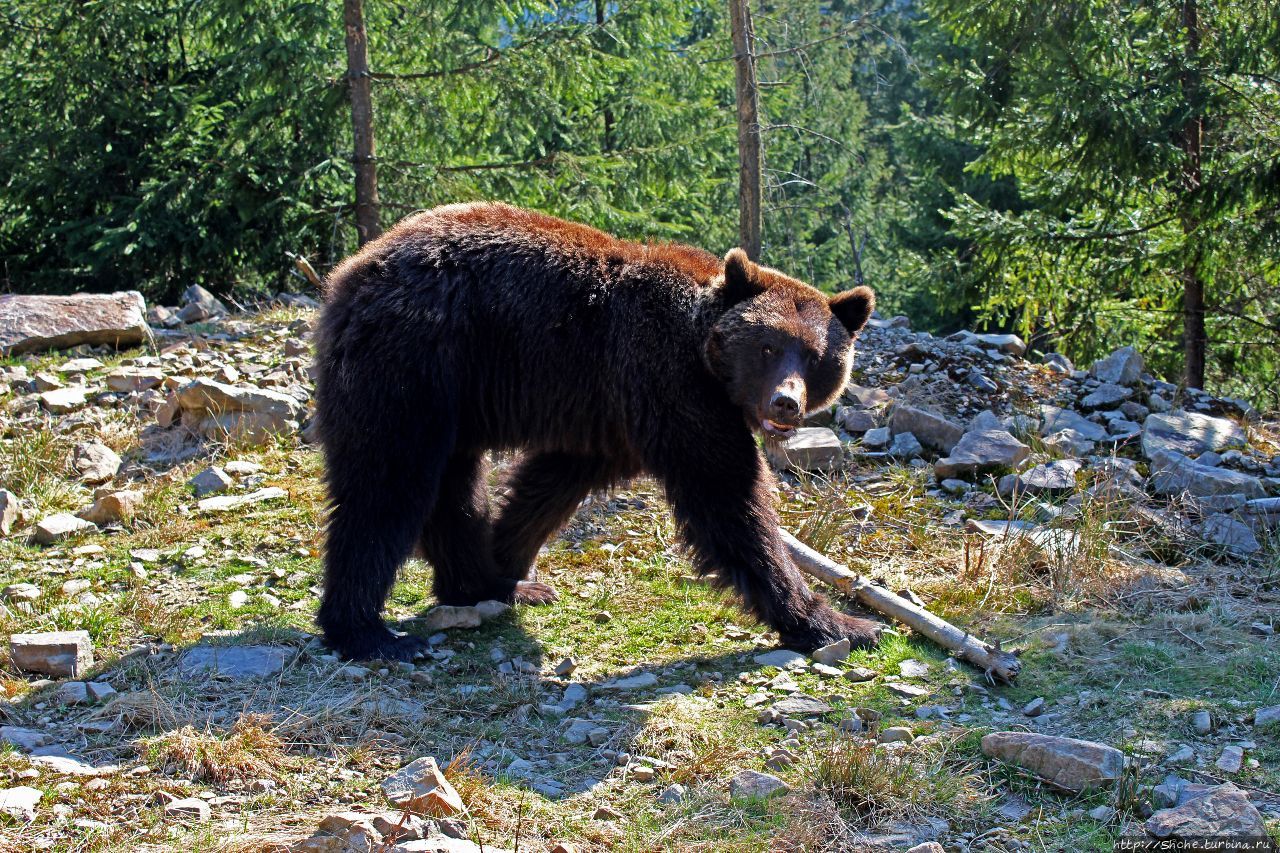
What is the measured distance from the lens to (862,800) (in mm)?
3904

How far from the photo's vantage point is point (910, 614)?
566cm

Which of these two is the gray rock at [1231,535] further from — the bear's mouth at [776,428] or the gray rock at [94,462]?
the gray rock at [94,462]

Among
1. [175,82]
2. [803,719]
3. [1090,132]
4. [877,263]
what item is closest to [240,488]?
[803,719]

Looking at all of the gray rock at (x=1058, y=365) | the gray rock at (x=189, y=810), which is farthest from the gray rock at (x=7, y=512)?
the gray rock at (x=1058, y=365)

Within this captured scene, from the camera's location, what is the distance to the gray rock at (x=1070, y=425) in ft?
27.8

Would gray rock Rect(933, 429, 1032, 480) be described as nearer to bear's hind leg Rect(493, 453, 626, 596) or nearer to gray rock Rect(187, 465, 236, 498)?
bear's hind leg Rect(493, 453, 626, 596)

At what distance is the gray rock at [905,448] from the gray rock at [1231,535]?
6.66ft

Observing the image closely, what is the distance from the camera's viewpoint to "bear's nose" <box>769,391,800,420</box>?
17.2 feet

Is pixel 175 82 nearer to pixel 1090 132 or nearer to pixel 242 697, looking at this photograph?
pixel 1090 132

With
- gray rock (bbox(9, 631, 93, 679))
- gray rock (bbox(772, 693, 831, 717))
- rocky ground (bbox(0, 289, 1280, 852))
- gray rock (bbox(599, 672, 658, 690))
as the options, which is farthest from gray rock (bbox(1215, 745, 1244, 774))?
gray rock (bbox(9, 631, 93, 679))

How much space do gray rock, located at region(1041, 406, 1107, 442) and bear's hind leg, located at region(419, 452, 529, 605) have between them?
454 cm

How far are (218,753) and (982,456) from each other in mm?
5513

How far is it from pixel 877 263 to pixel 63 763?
2811cm

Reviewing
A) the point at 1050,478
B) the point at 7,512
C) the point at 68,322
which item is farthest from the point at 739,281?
the point at 68,322
